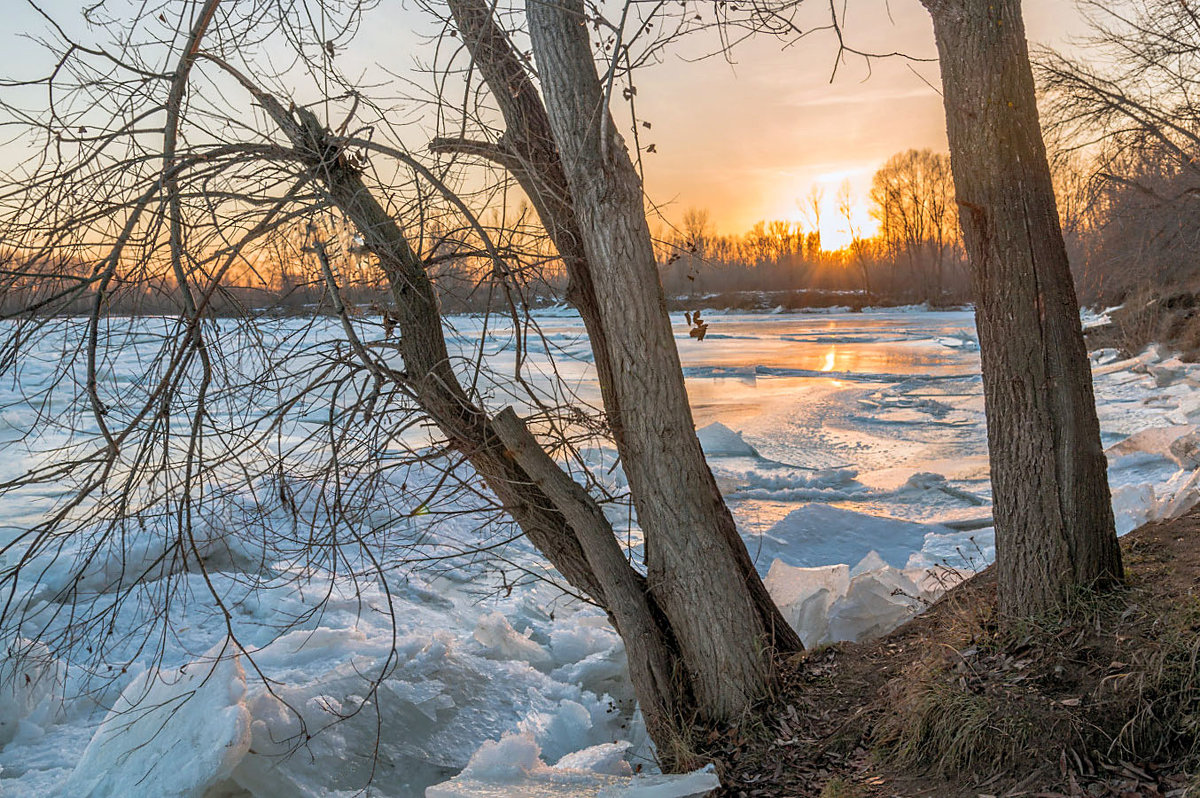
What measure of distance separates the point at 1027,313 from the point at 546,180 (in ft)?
8.08

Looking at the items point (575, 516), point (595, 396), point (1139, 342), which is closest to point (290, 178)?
point (575, 516)

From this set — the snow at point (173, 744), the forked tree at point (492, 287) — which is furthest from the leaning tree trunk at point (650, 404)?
the snow at point (173, 744)

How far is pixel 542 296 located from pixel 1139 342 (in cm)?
2099

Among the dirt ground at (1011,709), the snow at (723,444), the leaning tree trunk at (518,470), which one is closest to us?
the dirt ground at (1011,709)

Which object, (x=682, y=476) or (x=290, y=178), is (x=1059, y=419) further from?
(x=290, y=178)

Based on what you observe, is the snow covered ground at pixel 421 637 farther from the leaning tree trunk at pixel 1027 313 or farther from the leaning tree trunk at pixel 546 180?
the leaning tree trunk at pixel 1027 313

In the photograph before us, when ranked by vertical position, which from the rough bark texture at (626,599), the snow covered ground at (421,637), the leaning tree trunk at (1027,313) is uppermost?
the leaning tree trunk at (1027,313)

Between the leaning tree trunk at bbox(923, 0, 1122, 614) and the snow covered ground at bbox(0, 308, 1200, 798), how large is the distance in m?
1.65

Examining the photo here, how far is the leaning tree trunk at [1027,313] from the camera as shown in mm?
3541

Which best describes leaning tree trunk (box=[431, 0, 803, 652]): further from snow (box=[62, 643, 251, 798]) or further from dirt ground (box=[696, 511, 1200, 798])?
snow (box=[62, 643, 251, 798])

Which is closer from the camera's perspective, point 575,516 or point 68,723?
point 575,516

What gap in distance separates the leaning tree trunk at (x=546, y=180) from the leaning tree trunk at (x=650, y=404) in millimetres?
133

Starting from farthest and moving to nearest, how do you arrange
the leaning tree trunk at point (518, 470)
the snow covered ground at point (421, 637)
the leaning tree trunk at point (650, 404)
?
the snow covered ground at point (421, 637)
the leaning tree trunk at point (518, 470)
the leaning tree trunk at point (650, 404)

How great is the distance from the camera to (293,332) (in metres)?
4.08
